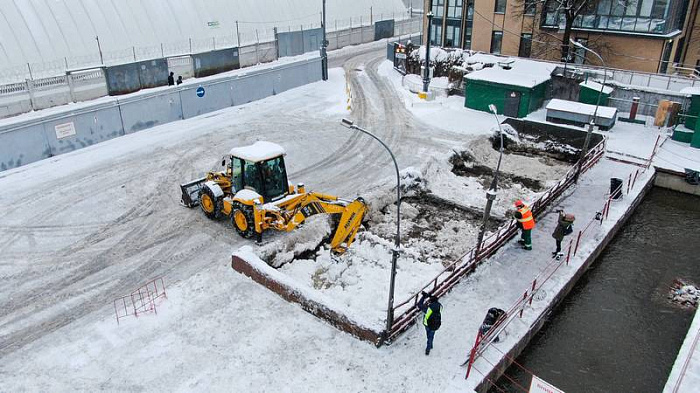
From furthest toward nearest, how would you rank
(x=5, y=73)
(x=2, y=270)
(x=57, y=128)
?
(x=5, y=73), (x=57, y=128), (x=2, y=270)

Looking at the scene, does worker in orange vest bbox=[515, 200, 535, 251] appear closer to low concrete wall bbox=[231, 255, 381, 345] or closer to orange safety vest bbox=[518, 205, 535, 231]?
orange safety vest bbox=[518, 205, 535, 231]

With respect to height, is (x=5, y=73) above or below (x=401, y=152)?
above

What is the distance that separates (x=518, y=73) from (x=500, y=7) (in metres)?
9.00

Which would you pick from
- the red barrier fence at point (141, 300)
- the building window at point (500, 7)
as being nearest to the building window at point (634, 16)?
the building window at point (500, 7)

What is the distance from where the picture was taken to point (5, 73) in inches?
1153

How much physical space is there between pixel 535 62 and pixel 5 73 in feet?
106

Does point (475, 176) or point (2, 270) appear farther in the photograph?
point (475, 176)

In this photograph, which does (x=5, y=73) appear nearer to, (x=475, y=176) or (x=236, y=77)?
(x=236, y=77)

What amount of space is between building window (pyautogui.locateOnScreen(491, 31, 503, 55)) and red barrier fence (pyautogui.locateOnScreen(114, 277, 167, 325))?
1273 inches

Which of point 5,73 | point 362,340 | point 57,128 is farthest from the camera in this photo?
point 5,73

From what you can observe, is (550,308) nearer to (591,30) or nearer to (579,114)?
(579,114)

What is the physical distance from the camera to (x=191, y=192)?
18.7 m

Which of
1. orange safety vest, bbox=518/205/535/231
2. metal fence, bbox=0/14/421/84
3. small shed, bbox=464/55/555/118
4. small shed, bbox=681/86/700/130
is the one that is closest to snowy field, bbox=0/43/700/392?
orange safety vest, bbox=518/205/535/231

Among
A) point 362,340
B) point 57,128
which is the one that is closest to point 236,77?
point 57,128
